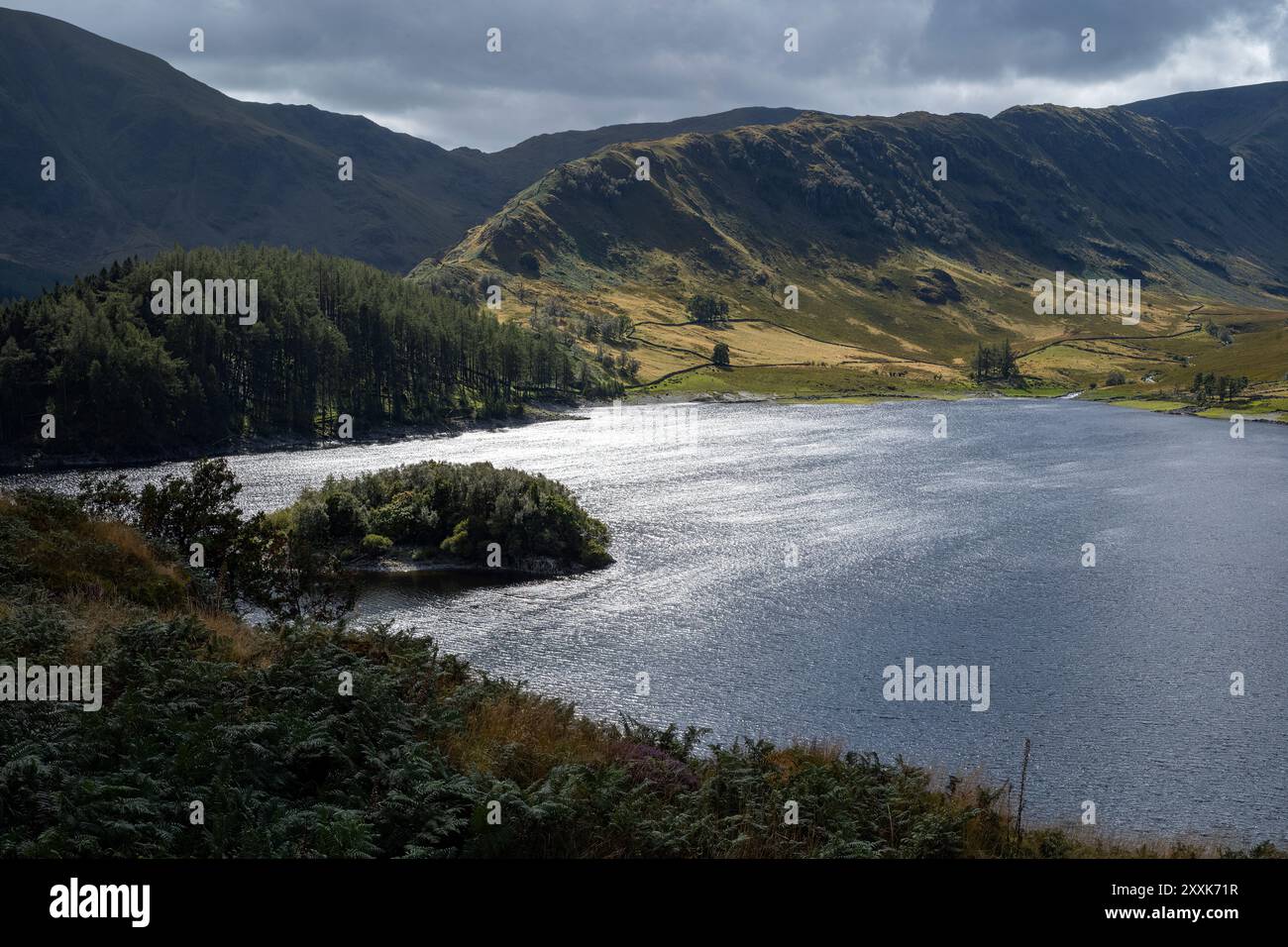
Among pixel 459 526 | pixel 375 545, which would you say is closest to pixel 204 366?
pixel 375 545

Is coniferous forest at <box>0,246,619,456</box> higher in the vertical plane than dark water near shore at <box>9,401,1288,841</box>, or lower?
higher

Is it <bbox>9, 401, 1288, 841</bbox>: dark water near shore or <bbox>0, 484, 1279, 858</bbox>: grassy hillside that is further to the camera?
<bbox>9, 401, 1288, 841</bbox>: dark water near shore

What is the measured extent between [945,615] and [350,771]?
53.0 meters

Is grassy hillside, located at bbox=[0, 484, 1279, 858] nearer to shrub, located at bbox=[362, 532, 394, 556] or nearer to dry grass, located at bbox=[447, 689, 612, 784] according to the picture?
dry grass, located at bbox=[447, 689, 612, 784]

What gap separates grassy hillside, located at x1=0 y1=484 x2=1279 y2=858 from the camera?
15.7m

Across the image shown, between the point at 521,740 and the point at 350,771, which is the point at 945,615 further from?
the point at 350,771

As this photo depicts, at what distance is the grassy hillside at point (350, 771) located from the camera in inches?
618

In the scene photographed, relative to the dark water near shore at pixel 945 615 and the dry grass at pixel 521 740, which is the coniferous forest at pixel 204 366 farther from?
the dry grass at pixel 521 740

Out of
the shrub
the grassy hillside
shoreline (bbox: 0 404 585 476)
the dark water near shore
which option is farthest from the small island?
the grassy hillside

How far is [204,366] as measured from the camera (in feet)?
498

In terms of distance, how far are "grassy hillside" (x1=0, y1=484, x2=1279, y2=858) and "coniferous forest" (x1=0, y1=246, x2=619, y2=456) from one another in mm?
118111

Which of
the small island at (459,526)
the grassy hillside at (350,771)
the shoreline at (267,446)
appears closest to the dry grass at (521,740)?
the grassy hillside at (350,771)

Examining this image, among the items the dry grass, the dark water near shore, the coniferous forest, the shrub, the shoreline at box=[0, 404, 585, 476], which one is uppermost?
the coniferous forest
